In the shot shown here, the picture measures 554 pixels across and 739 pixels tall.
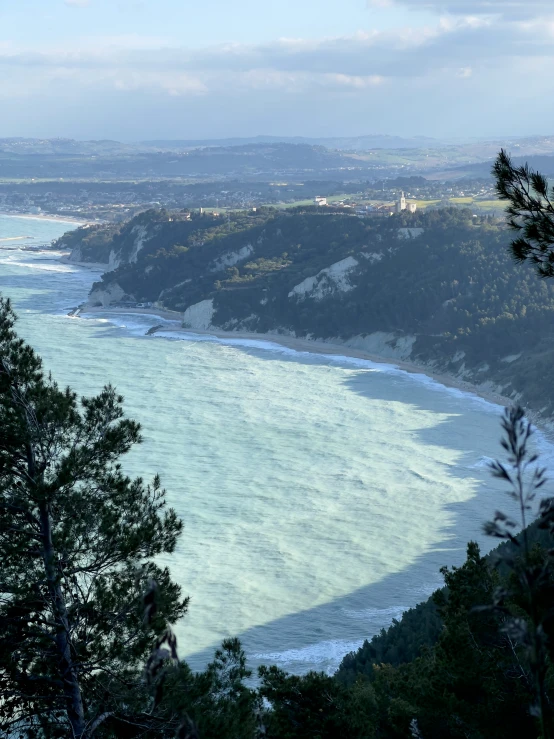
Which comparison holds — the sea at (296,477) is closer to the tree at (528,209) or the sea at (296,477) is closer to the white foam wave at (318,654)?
the white foam wave at (318,654)

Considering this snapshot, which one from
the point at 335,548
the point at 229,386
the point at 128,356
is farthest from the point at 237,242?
the point at 335,548

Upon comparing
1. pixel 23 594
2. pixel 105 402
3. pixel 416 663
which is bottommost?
pixel 416 663

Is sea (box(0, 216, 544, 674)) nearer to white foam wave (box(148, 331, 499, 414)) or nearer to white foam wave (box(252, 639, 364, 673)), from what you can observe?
white foam wave (box(252, 639, 364, 673))

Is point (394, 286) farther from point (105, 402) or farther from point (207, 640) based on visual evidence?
point (105, 402)

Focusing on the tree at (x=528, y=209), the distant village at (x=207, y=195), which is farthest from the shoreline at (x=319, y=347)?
the tree at (x=528, y=209)

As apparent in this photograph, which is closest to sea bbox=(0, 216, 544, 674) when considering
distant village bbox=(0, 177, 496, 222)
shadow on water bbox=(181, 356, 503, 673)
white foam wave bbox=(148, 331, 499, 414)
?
shadow on water bbox=(181, 356, 503, 673)

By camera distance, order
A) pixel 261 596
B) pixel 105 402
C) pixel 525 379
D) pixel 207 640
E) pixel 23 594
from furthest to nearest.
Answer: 1. pixel 525 379
2. pixel 261 596
3. pixel 207 640
4. pixel 105 402
5. pixel 23 594
